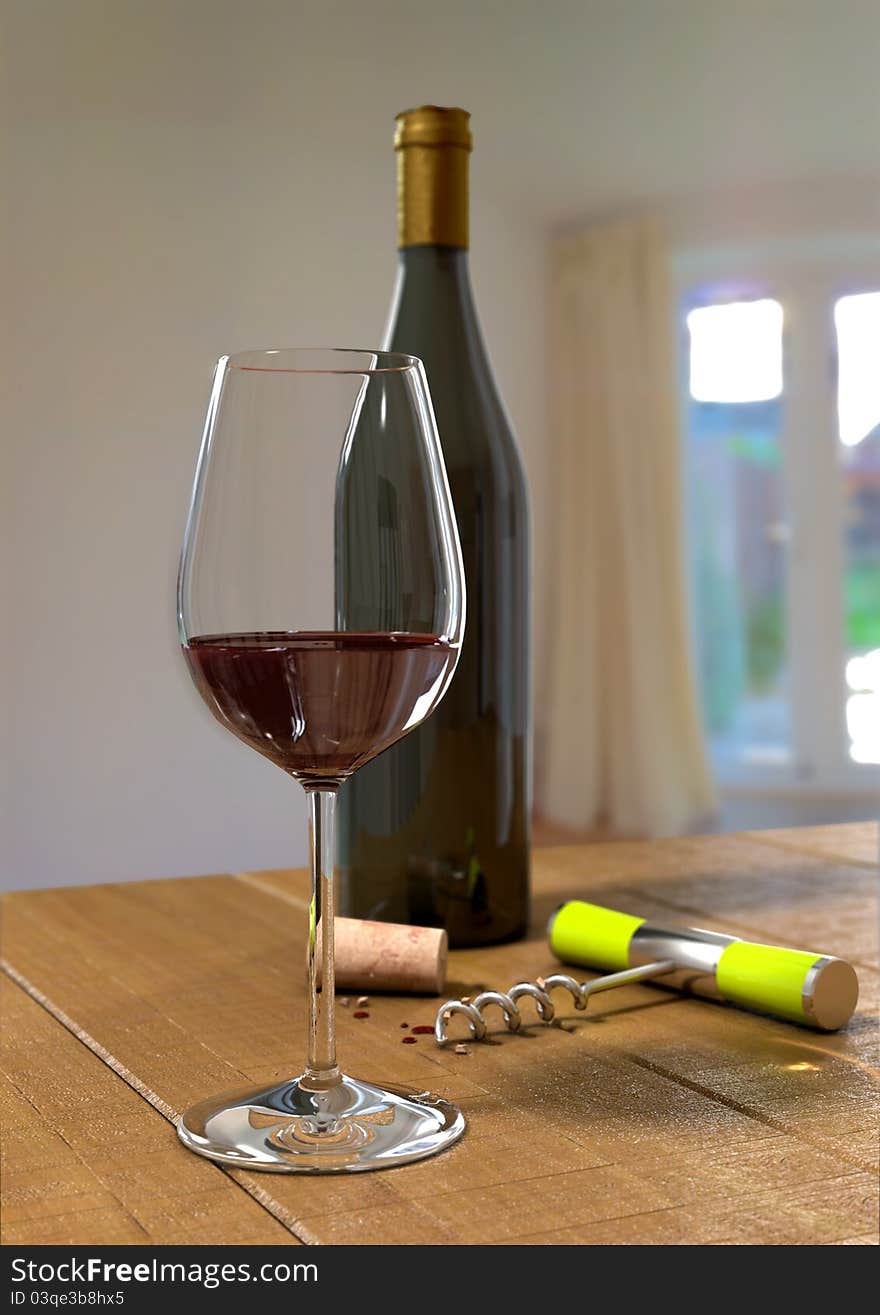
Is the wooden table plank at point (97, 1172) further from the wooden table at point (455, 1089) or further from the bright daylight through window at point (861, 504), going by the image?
the bright daylight through window at point (861, 504)

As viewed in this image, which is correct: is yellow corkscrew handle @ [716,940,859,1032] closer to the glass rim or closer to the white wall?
the glass rim

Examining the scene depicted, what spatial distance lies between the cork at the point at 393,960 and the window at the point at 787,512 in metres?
5.08

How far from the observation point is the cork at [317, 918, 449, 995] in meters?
0.72

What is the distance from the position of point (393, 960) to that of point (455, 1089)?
151mm

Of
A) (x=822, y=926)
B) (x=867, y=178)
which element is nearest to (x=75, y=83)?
(x=867, y=178)

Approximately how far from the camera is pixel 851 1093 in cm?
57

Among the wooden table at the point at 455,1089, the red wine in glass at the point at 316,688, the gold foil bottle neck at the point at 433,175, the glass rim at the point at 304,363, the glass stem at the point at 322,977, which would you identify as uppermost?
the gold foil bottle neck at the point at 433,175

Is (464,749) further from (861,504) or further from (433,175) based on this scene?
(861,504)

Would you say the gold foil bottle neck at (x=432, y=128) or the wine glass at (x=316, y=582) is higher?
the gold foil bottle neck at (x=432, y=128)

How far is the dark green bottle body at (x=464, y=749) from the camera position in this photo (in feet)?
2.77

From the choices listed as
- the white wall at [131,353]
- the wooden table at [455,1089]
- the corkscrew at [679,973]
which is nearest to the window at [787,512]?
the white wall at [131,353]

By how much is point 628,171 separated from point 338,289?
1.20 metres

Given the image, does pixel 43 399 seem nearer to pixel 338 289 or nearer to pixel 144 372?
pixel 144 372

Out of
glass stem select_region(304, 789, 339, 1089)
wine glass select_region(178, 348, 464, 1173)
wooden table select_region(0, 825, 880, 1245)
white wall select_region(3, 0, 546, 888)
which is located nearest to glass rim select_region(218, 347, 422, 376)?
wine glass select_region(178, 348, 464, 1173)
